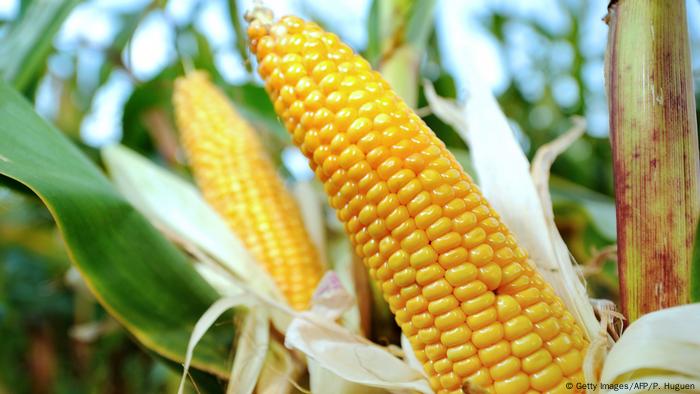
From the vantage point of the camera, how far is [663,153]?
14.8 inches

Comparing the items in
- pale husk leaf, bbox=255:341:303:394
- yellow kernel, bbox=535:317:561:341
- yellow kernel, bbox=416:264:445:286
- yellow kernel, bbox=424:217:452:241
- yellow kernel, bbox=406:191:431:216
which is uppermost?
yellow kernel, bbox=406:191:431:216

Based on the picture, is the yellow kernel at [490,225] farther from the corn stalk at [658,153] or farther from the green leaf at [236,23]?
the green leaf at [236,23]

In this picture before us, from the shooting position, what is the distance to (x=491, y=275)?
0.40 metres

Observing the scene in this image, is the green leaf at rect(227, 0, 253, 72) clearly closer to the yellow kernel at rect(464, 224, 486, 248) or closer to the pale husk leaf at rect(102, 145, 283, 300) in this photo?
the pale husk leaf at rect(102, 145, 283, 300)

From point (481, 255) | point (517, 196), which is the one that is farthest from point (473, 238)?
point (517, 196)

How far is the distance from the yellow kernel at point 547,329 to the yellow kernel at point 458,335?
0.15ft

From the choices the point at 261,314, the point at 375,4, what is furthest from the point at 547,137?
A: the point at 261,314

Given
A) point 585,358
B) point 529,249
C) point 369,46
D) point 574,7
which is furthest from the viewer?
point 574,7

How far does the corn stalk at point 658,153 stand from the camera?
0.38 m

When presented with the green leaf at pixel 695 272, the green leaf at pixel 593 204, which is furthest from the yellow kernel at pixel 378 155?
the green leaf at pixel 593 204

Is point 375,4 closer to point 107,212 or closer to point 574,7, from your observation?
point 107,212

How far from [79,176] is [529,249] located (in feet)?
1.25

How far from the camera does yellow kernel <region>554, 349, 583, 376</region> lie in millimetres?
392

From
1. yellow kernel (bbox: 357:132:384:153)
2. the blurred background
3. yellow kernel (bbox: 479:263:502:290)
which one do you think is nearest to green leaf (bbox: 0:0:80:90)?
the blurred background
